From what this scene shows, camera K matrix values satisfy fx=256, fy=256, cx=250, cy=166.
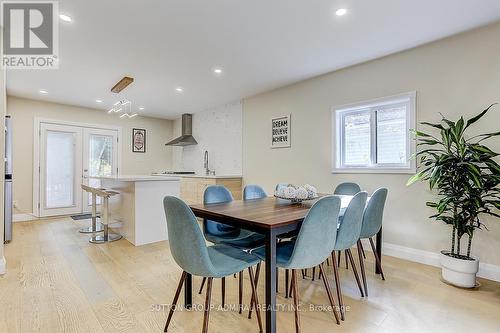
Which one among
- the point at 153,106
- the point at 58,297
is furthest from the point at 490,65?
the point at 153,106

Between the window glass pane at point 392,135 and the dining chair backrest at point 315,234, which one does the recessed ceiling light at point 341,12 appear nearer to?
the window glass pane at point 392,135

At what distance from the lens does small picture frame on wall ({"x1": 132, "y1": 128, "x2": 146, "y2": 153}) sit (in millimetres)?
6668

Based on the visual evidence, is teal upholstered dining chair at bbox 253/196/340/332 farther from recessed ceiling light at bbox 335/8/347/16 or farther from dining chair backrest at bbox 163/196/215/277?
recessed ceiling light at bbox 335/8/347/16

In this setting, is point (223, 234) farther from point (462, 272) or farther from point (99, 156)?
point (99, 156)

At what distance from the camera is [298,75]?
3.87 m

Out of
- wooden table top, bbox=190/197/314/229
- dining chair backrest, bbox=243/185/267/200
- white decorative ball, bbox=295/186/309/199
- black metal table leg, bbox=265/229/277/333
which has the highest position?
white decorative ball, bbox=295/186/309/199

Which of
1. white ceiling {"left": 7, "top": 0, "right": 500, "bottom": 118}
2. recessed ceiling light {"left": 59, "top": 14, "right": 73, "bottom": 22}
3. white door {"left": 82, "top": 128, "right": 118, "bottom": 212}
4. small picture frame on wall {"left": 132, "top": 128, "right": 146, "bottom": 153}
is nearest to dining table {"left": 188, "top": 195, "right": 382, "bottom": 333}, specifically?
white ceiling {"left": 7, "top": 0, "right": 500, "bottom": 118}

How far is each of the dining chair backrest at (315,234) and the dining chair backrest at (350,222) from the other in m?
0.29

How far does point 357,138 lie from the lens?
11.9 ft

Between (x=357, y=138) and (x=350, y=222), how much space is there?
1986 mm

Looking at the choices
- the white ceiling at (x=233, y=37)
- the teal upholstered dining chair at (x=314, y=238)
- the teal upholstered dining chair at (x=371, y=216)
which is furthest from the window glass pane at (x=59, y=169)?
the teal upholstered dining chair at (x=371, y=216)

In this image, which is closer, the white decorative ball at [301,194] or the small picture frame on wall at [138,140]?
the white decorative ball at [301,194]

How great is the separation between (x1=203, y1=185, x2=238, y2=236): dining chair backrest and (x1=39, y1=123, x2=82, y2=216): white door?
479 cm

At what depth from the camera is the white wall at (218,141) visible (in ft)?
17.8
